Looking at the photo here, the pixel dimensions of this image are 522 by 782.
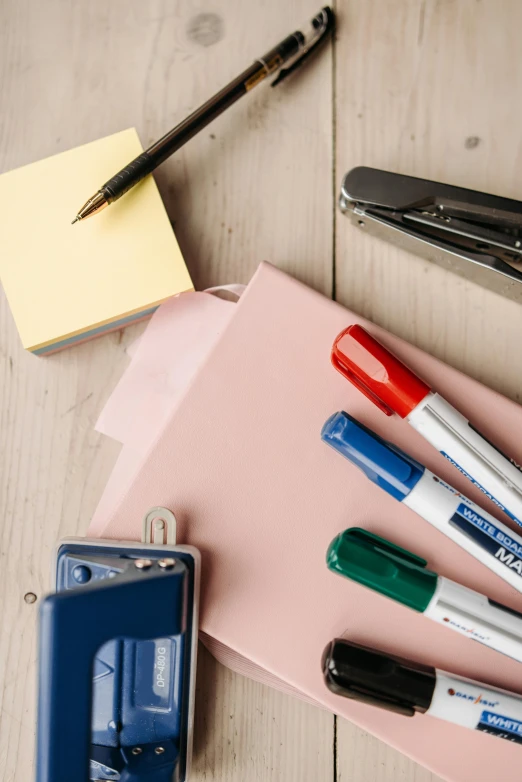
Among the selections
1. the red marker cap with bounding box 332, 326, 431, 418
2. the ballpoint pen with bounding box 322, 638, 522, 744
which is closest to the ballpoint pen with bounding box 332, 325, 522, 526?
the red marker cap with bounding box 332, 326, 431, 418

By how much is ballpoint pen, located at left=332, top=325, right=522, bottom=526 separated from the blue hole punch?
5.9 inches

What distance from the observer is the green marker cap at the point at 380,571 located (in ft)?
1.26

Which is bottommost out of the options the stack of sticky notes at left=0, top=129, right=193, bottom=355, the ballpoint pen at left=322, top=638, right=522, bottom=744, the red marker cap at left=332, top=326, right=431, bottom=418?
the ballpoint pen at left=322, top=638, right=522, bottom=744

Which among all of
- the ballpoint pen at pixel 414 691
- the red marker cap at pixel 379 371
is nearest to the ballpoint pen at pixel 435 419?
the red marker cap at pixel 379 371

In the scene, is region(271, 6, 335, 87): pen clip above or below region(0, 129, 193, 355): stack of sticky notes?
above

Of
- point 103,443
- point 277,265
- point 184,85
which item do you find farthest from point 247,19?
point 103,443

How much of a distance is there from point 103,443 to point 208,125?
0.24 metres

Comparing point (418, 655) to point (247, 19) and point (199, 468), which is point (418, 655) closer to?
point (199, 468)

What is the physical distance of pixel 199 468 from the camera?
1.39 feet

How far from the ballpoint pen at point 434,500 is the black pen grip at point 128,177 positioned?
0.21 metres

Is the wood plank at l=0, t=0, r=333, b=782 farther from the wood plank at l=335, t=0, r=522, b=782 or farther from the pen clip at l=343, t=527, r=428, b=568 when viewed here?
the pen clip at l=343, t=527, r=428, b=568

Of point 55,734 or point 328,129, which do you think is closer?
point 55,734

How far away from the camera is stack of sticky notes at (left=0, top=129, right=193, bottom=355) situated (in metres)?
0.45

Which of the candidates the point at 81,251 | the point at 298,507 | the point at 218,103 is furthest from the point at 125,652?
the point at 218,103
